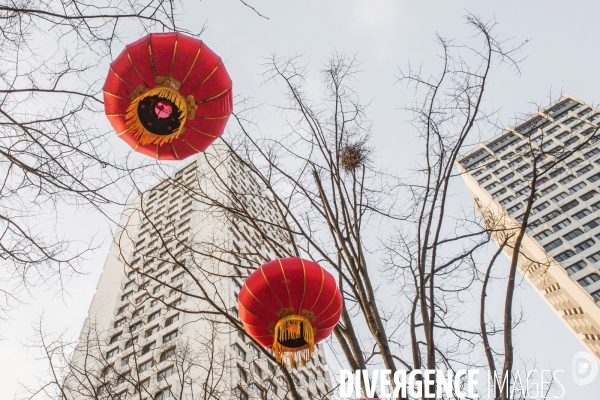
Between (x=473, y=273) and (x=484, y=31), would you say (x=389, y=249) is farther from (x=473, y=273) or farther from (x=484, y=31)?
(x=484, y=31)

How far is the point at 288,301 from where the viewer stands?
326 centimetres

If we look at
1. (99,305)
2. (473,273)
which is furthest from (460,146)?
(99,305)

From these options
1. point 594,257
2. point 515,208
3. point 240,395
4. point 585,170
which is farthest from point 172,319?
point 585,170

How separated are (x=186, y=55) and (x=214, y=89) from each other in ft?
1.03

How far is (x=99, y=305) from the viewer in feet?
101

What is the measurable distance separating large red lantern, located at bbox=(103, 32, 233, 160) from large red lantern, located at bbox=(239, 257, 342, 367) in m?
1.30

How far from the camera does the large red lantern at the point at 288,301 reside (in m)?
3.23

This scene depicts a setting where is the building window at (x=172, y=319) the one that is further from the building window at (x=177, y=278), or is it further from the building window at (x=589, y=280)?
the building window at (x=589, y=280)

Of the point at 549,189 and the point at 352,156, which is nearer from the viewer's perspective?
the point at 352,156

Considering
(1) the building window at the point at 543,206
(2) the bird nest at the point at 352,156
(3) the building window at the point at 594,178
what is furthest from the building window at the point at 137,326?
(3) the building window at the point at 594,178

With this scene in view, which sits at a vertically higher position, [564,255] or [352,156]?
[564,255]

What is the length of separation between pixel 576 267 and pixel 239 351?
3316cm

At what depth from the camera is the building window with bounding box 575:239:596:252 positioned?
38969 millimetres

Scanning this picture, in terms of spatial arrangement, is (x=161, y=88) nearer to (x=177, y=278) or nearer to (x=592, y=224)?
(x=177, y=278)
